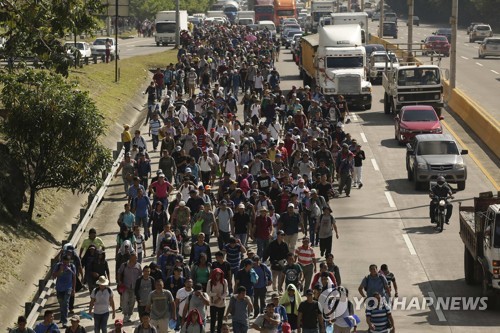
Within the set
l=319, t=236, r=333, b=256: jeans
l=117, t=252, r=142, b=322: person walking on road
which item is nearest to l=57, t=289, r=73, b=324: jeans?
l=117, t=252, r=142, b=322: person walking on road

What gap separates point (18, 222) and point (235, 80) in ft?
79.5

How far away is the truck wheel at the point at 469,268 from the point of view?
84.2 feet

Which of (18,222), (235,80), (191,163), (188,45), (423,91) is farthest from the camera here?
(188,45)

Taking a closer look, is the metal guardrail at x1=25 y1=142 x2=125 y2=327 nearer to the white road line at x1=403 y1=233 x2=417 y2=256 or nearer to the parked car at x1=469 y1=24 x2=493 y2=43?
the white road line at x1=403 y1=233 x2=417 y2=256

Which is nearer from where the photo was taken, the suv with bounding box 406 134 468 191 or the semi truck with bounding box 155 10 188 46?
the suv with bounding box 406 134 468 191

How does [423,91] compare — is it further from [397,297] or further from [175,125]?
[397,297]

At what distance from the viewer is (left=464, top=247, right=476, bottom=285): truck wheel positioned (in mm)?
25656

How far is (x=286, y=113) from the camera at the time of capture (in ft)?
147

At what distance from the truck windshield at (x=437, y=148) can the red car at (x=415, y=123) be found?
621 centimetres

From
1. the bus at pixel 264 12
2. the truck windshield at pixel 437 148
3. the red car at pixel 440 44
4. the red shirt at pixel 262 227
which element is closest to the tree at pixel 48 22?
the red shirt at pixel 262 227

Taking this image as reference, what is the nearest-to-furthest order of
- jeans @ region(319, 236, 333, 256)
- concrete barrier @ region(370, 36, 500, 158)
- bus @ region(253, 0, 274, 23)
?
1. jeans @ region(319, 236, 333, 256)
2. concrete barrier @ region(370, 36, 500, 158)
3. bus @ region(253, 0, 274, 23)

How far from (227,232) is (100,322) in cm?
577

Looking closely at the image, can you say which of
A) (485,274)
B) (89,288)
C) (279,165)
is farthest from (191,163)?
(485,274)

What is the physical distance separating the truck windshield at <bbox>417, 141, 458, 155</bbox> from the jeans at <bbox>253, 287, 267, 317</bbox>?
1474 cm
